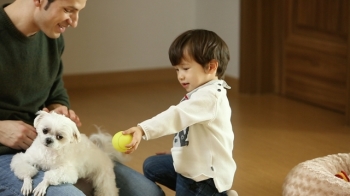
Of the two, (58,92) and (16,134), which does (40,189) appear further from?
(58,92)

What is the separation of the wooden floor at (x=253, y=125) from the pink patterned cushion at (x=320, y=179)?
0.73 ft

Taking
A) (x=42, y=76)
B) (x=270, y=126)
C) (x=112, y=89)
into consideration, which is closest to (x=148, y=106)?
(x=112, y=89)

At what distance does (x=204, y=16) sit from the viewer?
438cm

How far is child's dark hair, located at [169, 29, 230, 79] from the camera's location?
5.87ft

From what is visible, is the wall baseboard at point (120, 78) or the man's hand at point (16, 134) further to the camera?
the wall baseboard at point (120, 78)

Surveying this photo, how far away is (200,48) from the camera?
1788 mm

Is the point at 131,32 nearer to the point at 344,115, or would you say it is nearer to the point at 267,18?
the point at 267,18

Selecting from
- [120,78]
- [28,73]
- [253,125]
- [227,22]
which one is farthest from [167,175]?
[120,78]

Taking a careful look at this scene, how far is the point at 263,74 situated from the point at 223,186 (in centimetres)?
233

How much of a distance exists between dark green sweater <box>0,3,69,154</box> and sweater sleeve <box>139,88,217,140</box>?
0.44m

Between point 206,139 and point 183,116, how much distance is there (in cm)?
14

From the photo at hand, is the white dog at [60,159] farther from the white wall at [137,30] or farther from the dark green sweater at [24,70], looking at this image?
the white wall at [137,30]

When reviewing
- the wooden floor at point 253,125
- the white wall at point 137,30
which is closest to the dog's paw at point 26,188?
the wooden floor at point 253,125

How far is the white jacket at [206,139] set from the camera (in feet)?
5.72
